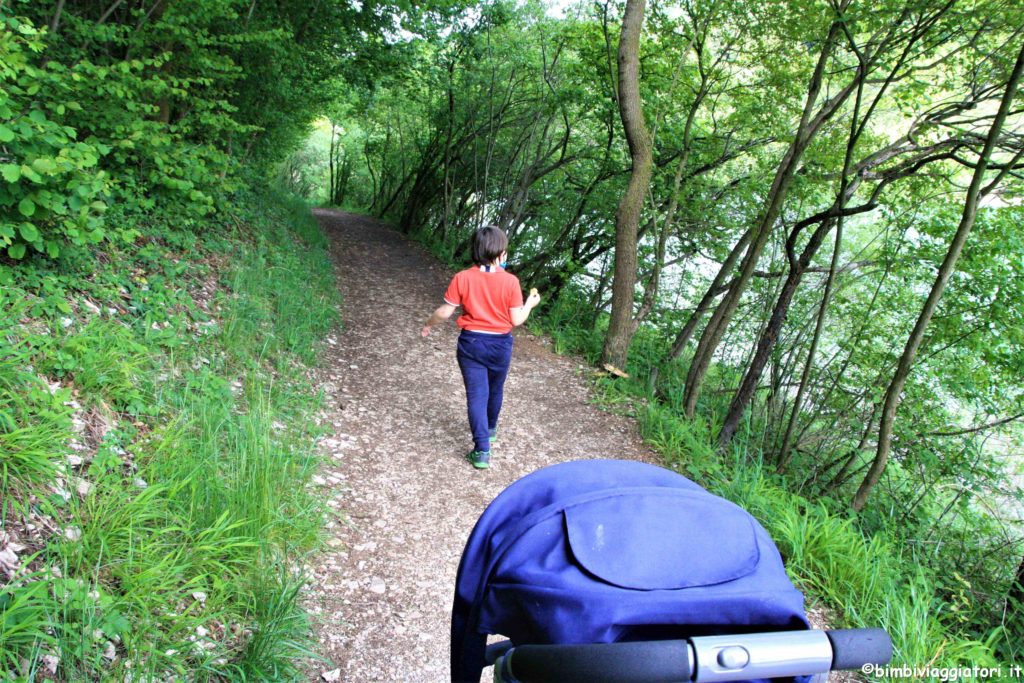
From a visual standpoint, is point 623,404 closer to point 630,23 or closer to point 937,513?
point 630,23

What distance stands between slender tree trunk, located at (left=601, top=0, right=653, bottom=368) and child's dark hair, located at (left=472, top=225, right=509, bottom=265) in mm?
3557

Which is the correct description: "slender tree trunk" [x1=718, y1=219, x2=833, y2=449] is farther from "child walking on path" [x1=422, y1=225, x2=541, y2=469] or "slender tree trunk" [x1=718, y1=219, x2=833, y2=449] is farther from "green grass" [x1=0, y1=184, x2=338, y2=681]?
"green grass" [x1=0, y1=184, x2=338, y2=681]

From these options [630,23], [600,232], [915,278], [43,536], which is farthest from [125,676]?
[600,232]

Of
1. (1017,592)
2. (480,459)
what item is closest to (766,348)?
(1017,592)

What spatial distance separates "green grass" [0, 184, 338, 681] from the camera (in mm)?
2223

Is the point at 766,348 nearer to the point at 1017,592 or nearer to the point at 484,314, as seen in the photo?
the point at 1017,592

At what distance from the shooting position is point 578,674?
111 cm

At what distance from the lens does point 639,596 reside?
1.33 meters

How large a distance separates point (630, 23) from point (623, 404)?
4.24 meters

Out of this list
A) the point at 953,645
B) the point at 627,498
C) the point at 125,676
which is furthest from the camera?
the point at 953,645

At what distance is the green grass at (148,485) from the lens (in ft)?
7.29

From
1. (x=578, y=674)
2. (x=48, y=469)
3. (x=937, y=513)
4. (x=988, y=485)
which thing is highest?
(x=578, y=674)

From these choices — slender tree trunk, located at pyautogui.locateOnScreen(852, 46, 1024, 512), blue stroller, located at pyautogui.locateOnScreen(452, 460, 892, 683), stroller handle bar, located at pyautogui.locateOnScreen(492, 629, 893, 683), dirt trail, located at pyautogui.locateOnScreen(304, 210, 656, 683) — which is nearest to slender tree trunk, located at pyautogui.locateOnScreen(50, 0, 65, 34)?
dirt trail, located at pyautogui.locateOnScreen(304, 210, 656, 683)

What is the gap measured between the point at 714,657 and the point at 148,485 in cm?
300
